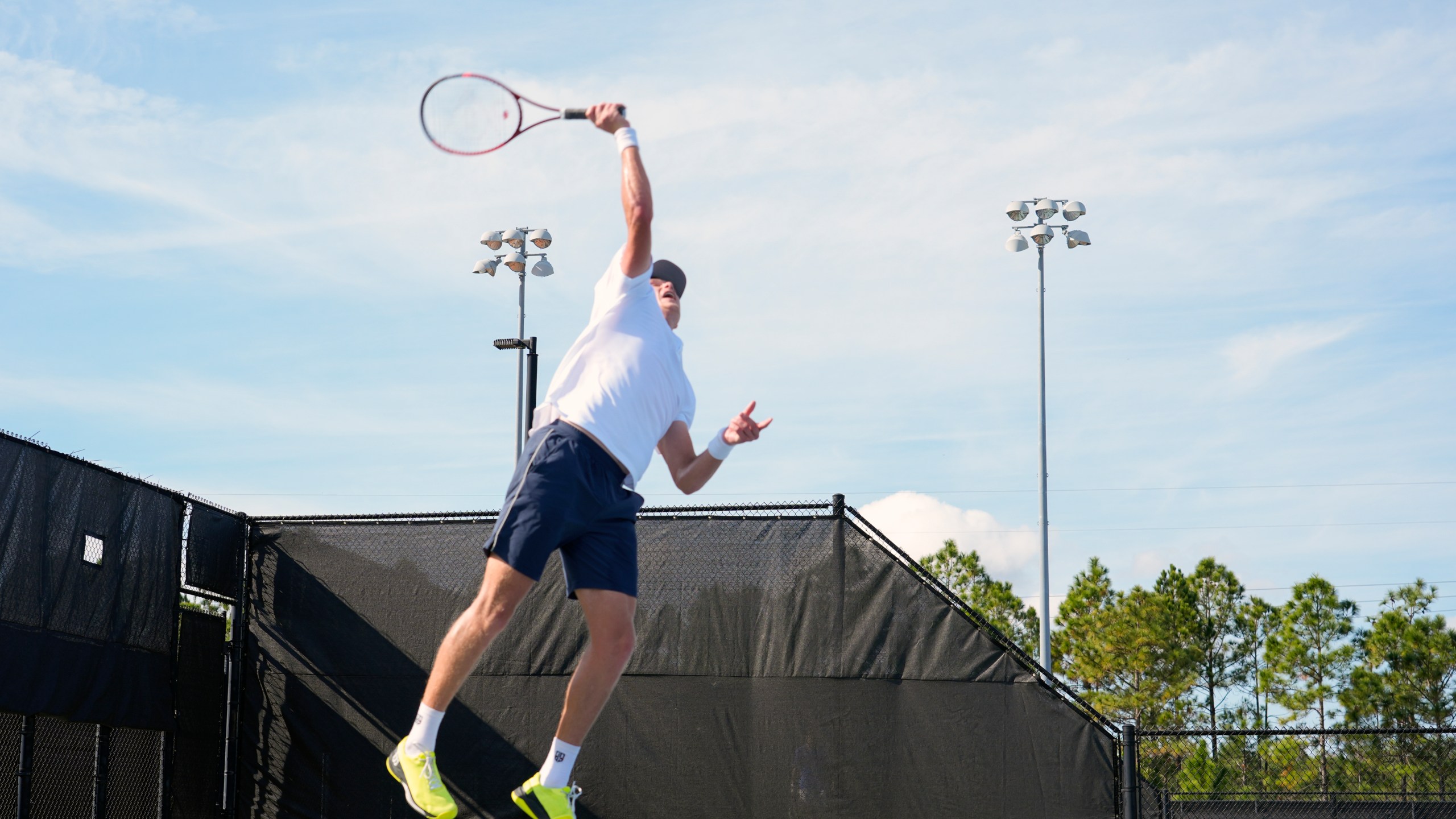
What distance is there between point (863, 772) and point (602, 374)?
4.89 metres

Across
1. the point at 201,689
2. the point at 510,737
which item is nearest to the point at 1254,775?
the point at 510,737

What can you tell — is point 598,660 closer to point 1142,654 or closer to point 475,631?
point 475,631

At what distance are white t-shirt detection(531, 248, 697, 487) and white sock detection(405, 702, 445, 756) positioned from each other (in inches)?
32.4

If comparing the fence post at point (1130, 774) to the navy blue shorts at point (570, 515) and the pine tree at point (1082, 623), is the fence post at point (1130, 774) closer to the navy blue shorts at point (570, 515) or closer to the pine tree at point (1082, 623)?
the navy blue shorts at point (570, 515)

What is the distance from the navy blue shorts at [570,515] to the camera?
334cm

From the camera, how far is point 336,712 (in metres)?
8.48

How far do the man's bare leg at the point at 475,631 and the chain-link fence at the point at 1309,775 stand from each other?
878 cm

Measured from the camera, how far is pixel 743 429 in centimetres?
378

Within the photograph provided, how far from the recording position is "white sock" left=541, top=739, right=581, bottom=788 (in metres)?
3.43

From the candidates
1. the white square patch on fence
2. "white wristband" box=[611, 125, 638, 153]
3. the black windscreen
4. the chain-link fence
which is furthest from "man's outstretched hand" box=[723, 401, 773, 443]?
the chain-link fence

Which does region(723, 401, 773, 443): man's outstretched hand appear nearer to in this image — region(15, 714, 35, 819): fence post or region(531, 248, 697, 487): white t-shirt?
region(531, 248, 697, 487): white t-shirt

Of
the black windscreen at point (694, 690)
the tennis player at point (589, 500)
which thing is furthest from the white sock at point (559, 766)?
the black windscreen at point (694, 690)

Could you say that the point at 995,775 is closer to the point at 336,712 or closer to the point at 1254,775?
the point at 336,712

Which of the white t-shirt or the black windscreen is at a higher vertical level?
the white t-shirt
